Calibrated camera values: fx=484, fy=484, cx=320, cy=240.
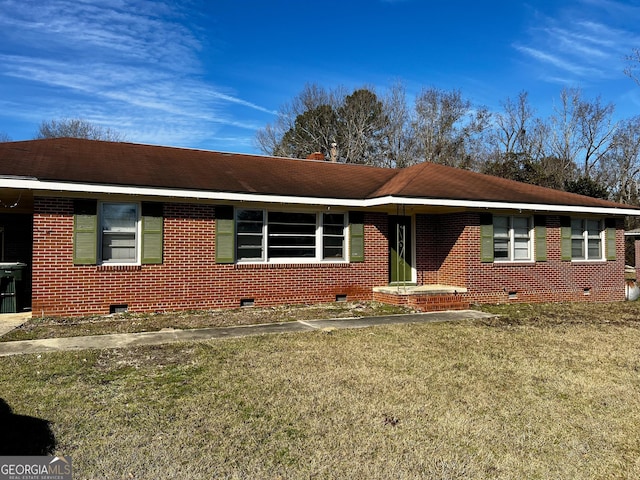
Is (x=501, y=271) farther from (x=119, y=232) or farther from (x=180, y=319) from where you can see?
(x=119, y=232)

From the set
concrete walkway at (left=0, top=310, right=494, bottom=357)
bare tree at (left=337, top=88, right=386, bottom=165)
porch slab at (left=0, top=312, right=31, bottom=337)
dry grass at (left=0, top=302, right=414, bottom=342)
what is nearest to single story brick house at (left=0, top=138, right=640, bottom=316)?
porch slab at (left=0, top=312, right=31, bottom=337)

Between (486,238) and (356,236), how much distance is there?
356cm

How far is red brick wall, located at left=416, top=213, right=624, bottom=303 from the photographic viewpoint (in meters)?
13.0

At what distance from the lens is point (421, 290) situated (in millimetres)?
12375

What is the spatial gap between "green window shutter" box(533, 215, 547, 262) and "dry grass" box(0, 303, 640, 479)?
21.6ft

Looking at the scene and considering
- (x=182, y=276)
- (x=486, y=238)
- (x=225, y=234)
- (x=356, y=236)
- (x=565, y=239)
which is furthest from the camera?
(x=565, y=239)

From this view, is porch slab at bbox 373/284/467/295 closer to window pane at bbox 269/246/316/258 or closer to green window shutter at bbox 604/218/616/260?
window pane at bbox 269/246/316/258

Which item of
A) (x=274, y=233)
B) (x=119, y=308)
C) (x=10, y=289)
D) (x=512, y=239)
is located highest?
(x=274, y=233)

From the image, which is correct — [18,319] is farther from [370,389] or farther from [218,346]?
[370,389]

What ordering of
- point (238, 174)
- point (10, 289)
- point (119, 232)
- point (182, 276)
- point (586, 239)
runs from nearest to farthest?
point (119, 232) → point (10, 289) → point (182, 276) → point (238, 174) → point (586, 239)

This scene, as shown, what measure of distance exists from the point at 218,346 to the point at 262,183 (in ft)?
19.4

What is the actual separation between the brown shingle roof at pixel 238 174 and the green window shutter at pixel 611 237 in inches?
30.6

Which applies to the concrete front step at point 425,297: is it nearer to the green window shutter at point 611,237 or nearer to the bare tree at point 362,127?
the green window shutter at point 611,237

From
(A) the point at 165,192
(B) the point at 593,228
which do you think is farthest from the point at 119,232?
(B) the point at 593,228
